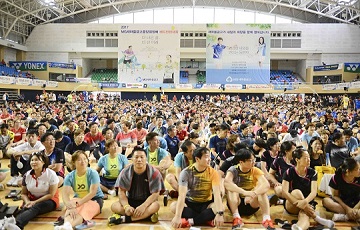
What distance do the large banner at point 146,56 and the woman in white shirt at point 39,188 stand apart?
26.6 meters

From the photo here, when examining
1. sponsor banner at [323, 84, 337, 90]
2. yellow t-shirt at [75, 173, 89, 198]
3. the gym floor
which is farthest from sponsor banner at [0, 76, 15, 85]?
sponsor banner at [323, 84, 337, 90]

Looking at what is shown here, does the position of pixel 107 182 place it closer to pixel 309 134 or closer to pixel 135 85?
pixel 309 134

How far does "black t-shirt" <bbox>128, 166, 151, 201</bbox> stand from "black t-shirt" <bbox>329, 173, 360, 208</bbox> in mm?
2559

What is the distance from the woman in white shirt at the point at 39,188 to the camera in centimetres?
412

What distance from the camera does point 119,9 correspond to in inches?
1420

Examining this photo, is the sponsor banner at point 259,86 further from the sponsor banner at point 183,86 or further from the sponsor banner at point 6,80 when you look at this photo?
Result: the sponsor banner at point 6,80

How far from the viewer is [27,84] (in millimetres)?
25219

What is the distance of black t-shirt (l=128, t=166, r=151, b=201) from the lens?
4066 mm

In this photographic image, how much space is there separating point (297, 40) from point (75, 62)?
25183 millimetres

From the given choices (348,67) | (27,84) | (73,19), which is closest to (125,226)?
(27,84)

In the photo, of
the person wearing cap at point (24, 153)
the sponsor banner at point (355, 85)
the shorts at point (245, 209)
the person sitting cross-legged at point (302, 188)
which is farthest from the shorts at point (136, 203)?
→ the sponsor banner at point (355, 85)

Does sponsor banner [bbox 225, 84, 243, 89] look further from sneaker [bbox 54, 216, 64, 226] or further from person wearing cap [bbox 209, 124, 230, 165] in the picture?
sneaker [bbox 54, 216, 64, 226]

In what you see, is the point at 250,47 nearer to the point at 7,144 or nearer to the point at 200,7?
the point at 200,7

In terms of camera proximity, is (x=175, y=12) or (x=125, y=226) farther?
(x=175, y=12)
